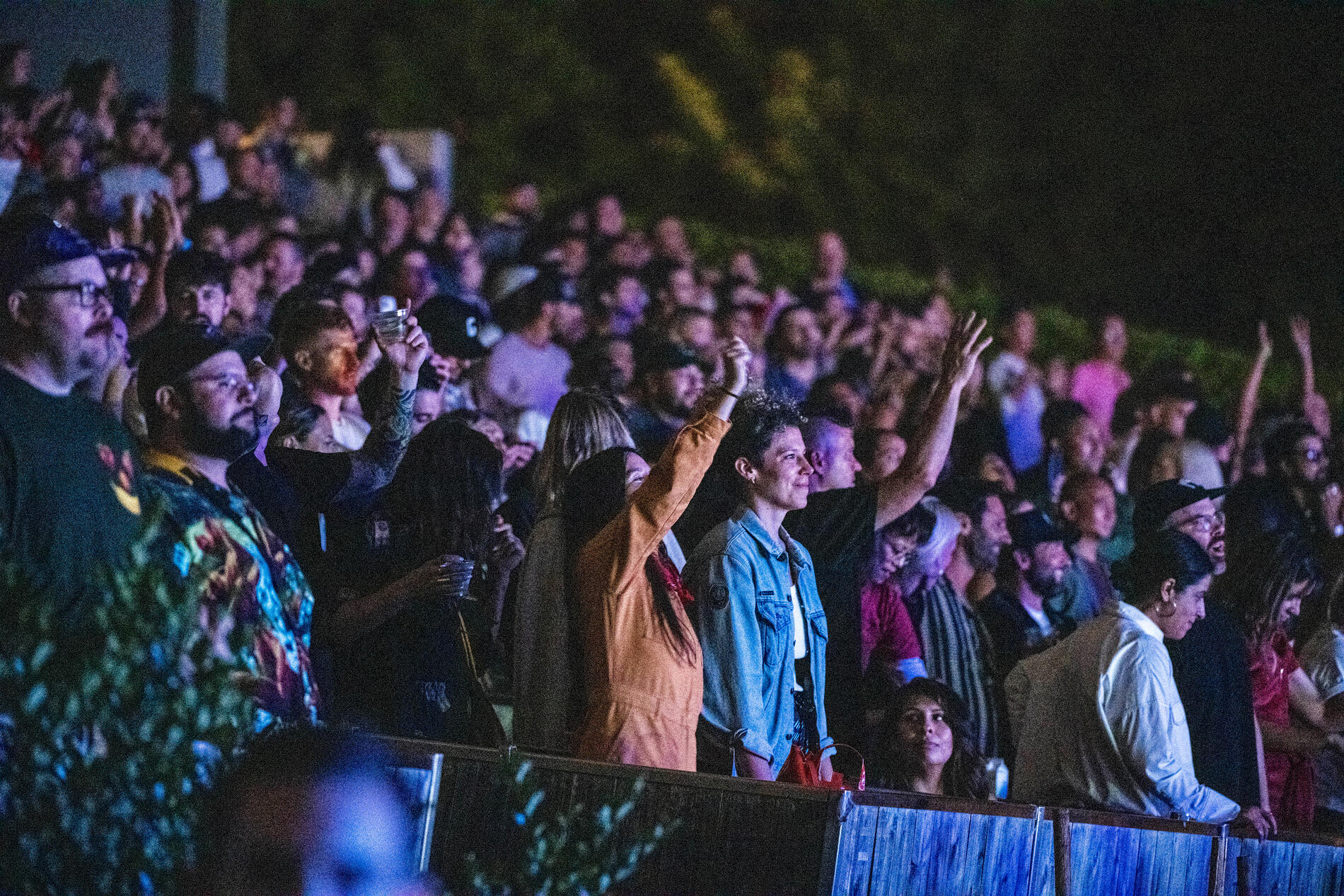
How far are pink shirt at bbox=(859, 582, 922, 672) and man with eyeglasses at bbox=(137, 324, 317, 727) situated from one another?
109 inches

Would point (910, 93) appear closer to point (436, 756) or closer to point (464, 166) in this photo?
point (464, 166)

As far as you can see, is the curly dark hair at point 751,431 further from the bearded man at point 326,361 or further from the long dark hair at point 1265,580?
the long dark hair at point 1265,580

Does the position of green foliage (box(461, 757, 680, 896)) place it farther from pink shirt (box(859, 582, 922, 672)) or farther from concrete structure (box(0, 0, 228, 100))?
concrete structure (box(0, 0, 228, 100))

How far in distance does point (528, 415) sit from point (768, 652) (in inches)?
126

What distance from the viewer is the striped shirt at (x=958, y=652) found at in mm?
7312

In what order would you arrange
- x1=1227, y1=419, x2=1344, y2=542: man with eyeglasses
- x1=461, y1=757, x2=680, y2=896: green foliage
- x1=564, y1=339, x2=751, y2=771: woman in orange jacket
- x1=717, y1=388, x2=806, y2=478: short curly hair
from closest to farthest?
x1=461, y1=757, x2=680, y2=896: green foliage
x1=564, y1=339, x2=751, y2=771: woman in orange jacket
x1=717, y1=388, x2=806, y2=478: short curly hair
x1=1227, y1=419, x2=1344, y2=542: man with eyeglasses

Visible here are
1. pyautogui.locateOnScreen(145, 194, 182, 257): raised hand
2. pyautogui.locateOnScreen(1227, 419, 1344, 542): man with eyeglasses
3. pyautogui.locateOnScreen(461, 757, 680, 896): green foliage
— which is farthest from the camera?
pyautogui.locateOnScreen(1227, 419, 1344, 542): man with eyeglasses

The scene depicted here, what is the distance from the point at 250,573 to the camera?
4578 millimetres

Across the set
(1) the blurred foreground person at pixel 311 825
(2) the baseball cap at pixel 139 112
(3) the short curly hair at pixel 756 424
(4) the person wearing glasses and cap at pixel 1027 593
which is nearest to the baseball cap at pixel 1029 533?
(4) the person wearing glasses and cap at pixel 1027 593

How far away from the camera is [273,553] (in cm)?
470

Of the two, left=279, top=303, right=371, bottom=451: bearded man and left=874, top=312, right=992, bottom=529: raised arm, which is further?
left=279, top=303, right=371, bottom=451: bearded man


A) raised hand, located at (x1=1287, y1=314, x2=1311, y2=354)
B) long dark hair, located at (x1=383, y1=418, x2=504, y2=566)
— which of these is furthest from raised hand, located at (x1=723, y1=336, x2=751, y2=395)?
raised hand, located at (x1=1287, y1=314, x2=1311, y2=354)

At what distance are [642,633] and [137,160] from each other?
6720 mm

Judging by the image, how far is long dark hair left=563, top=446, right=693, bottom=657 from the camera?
18.6 feet
